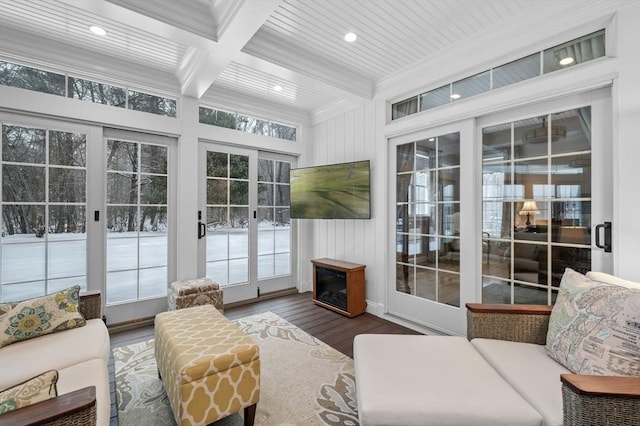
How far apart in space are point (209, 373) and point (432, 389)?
1.15 metres

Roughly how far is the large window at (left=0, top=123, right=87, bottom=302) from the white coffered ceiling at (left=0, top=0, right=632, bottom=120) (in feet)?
2.54

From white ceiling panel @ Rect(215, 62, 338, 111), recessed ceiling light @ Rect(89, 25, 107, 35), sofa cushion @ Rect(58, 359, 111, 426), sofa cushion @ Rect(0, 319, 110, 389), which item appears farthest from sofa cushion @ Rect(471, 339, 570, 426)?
recessed ceiling light @ Rect(89, 25, 107, 35)

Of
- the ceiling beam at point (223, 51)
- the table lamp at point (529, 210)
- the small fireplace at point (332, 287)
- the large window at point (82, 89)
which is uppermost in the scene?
the ceiling beam at point (223, 51)

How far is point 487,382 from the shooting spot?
1428 millimetres

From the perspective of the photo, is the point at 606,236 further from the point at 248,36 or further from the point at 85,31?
the point at 85,31

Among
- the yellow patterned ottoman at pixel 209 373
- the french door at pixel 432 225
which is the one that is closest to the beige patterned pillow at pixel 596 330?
the french door at pixel 432 225

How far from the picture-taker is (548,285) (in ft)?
7.80

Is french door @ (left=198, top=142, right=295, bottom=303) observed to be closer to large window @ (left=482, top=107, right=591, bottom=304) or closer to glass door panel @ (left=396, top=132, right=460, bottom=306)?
glass door panel @ (left=396, top=132, right=460, bottom=306)

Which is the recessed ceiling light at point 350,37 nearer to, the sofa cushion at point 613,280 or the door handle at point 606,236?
the door handle at point 606,236

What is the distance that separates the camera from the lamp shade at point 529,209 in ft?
8.05

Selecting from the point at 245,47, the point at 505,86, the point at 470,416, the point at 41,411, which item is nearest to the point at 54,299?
the point at 41,411

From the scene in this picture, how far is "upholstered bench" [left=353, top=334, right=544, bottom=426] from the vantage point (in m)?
1.24

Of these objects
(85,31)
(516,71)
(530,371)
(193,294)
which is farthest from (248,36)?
(530,371)

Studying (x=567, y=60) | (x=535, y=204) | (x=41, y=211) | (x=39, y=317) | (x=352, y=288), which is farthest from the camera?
(x=352, y=288)
